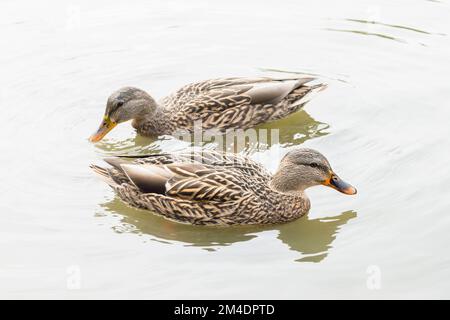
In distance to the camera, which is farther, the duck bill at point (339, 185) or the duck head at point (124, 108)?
the duck head at point (124, 108)

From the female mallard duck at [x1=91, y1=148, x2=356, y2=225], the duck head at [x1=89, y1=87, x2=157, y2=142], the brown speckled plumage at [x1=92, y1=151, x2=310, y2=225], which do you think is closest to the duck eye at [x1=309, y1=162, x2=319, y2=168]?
the female mallard duck at [x1=91, y1=148, x2=356, y2=225]

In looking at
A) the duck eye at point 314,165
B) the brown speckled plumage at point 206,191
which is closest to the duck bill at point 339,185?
the duck eye at point 314,165

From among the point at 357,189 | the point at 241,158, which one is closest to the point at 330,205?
the point at 357,189

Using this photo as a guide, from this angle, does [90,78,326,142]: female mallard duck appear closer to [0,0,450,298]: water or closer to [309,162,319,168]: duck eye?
[0,0,450,298]: water

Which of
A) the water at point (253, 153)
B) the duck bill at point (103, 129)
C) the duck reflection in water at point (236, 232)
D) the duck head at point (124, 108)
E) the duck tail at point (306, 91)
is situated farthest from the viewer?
the duck tail at point (306, 91)

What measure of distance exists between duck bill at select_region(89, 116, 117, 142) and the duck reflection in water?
190cm

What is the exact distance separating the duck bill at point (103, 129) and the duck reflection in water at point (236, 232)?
1.90 meters

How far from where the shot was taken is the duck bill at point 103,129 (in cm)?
1071

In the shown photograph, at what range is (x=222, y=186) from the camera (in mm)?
8727

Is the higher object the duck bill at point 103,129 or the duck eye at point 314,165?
the duck bill at point 103,129

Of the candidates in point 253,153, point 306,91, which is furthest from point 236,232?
point 306,91

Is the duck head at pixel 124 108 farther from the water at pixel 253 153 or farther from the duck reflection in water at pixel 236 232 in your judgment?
the duck reflection in water at pixel 236 232

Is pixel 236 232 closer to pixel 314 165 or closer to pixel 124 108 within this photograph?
pixel 314 165
